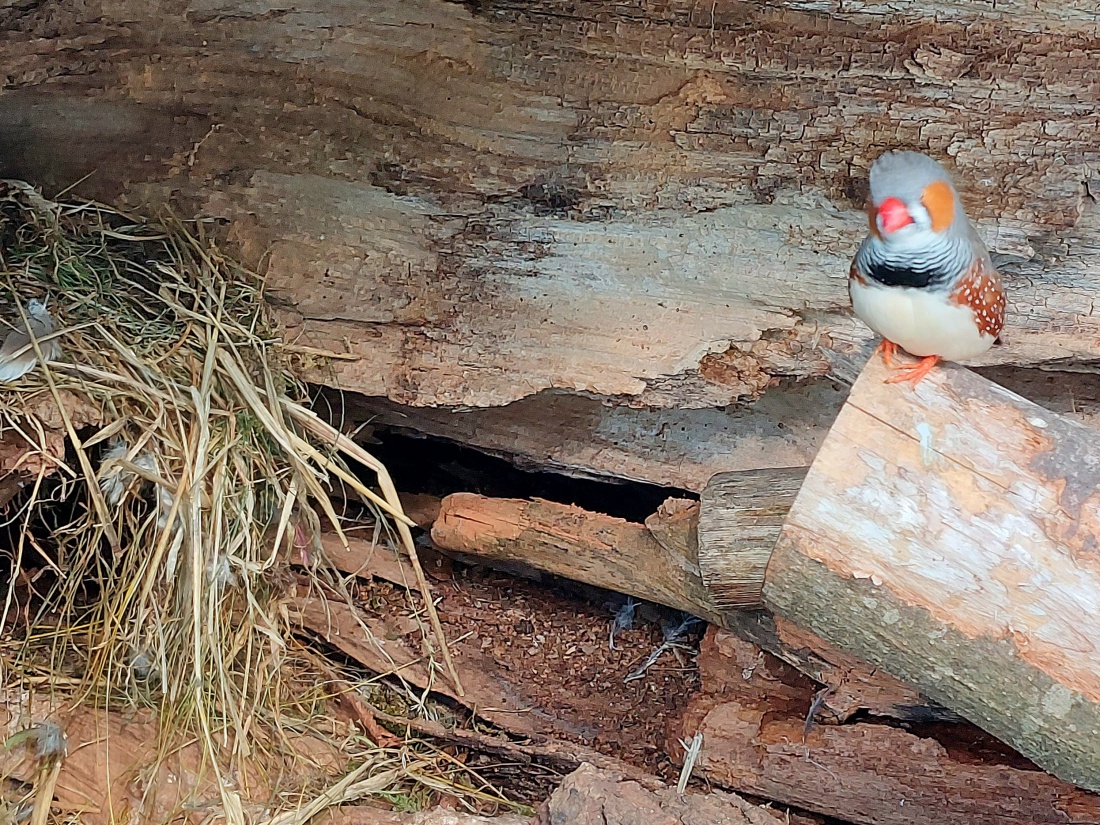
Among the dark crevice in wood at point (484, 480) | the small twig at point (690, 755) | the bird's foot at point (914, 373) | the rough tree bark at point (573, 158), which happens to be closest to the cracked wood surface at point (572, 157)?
the rough tree bark at point (573, 158)

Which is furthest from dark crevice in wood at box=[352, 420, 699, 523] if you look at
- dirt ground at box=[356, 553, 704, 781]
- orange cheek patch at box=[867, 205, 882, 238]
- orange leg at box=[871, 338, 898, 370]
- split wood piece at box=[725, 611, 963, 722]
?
orange cheek patch at box=[867, 205, 882, 238]

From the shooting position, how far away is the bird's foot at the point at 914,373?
4.29 feet

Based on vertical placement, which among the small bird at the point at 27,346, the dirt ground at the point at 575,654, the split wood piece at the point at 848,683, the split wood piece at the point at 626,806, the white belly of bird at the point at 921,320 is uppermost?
the white belly of bird at the point at 921,320

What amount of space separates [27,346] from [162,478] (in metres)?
0.30

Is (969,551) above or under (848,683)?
above

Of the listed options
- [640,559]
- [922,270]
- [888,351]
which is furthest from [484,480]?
[922,270]

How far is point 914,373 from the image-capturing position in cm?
131

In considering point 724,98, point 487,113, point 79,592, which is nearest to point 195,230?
point 487,113

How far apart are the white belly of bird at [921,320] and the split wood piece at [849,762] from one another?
743 mm

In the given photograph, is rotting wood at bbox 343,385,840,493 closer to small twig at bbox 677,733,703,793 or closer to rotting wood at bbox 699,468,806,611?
rotting wood at bbox 699,468,806,611

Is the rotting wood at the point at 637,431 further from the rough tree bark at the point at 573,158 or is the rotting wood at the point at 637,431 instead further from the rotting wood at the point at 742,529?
the rotting wood at the point at 742,529

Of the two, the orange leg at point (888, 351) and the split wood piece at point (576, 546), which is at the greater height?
the orange leg at point (888, 351)

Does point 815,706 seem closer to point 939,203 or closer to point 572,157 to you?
point 939,203

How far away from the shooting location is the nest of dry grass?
5.65 feet
